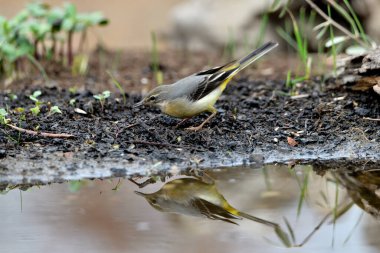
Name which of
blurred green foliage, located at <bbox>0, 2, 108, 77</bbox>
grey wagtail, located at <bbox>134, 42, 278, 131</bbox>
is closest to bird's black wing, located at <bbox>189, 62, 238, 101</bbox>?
grey wagtail, located at <bbox>134, 42, 278, 131</bbox>

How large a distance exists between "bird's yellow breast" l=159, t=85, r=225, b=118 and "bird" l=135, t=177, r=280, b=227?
3.71 ft

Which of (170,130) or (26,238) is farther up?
(170,130)

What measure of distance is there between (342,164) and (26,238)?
3.18 metres

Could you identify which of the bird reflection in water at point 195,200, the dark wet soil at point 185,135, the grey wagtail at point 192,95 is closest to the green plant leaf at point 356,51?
the dark wet soil at point 185,135

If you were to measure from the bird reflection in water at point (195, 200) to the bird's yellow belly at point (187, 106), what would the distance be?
41.3 inches

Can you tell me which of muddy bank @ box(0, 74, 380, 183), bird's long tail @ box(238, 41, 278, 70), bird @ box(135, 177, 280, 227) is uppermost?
bird's long tail @ box(238, 41, 278, 70)

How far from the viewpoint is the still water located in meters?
5.02

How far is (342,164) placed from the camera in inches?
270

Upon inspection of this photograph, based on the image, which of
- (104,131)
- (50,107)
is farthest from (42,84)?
(104,131)

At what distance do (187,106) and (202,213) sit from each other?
1870mm

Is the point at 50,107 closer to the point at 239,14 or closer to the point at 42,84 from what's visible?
the point at 42,84

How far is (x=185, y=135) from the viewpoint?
715 cm

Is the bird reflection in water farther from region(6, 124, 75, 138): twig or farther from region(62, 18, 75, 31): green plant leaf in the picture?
region(62, 18, 75, 31): green plant leaf

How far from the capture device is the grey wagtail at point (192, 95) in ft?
24.1
